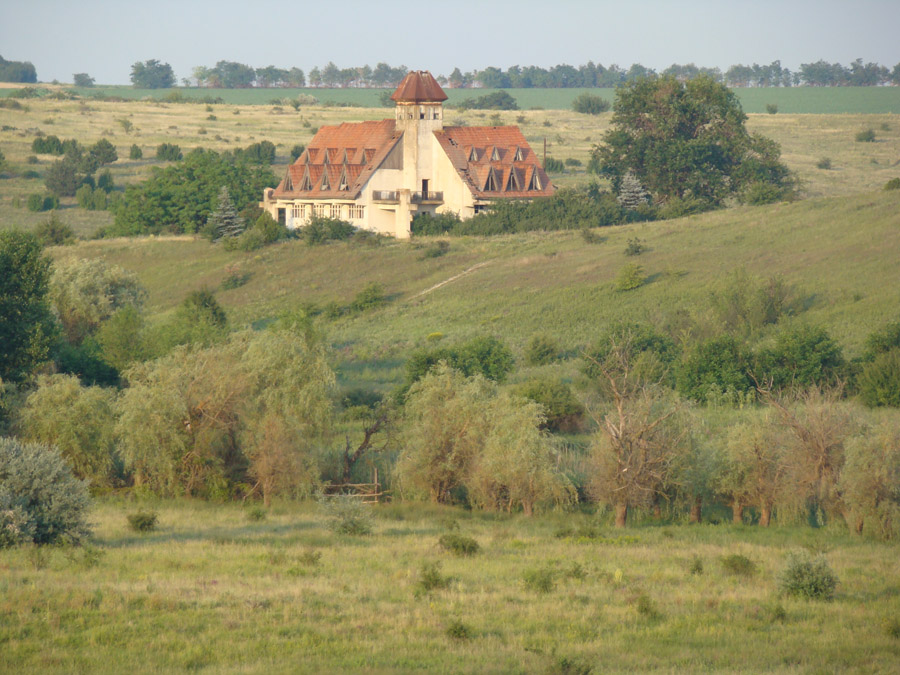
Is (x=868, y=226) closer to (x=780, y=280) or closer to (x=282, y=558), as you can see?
(x=780, y=280)

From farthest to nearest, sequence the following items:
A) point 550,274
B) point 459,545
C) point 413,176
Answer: point 413,176, point 550,274, point 459,545

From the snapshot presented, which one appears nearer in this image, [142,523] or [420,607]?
[420,607]

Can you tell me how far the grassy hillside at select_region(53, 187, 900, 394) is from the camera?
188ft

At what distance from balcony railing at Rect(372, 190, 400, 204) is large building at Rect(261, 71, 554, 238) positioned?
0.22ft

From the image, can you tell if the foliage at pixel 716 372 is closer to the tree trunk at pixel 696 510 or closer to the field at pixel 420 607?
the tree trunk at pixel 696 510

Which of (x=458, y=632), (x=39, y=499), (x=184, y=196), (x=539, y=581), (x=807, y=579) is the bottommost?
(x=539, y=581)

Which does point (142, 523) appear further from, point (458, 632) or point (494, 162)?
point (494, 162)

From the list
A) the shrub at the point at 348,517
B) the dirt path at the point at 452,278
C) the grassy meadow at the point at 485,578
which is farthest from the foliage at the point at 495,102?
the shrub at the point at 348,517

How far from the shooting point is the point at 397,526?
31.1m

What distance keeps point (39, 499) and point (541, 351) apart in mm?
31613

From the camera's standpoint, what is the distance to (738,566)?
24.8 m

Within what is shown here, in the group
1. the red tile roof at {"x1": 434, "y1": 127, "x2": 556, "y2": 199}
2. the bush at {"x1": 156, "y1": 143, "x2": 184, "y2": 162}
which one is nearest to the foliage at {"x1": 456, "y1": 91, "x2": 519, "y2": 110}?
the bush at {"x1": 156, "y1": 143, "x2": 184, "y2": 162}

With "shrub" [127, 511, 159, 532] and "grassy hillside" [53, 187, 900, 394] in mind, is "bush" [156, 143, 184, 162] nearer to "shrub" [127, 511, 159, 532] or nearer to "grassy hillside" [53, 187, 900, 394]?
"grassy hillside" [53, 187, 900, 394]

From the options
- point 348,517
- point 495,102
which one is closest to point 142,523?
point 348,517
